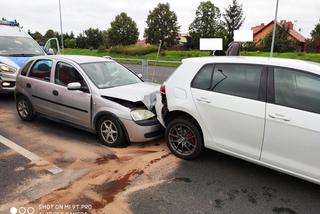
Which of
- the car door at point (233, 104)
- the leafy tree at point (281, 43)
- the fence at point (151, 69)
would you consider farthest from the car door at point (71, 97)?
the leafy tree at point (281, 43)

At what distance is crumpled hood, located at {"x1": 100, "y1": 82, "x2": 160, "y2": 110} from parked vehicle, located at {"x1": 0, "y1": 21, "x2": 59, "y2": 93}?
452 centimetres

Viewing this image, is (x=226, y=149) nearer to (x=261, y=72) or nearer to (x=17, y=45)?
(x=261, y=72)

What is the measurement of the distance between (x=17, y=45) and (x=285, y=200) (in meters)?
9.14

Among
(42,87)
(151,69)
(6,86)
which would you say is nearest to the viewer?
(42,87)

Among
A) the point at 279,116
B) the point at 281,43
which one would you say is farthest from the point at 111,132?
the point at 281,43

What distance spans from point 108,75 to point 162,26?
50287mm

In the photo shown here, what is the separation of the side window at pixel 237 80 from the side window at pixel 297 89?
10.2 inches

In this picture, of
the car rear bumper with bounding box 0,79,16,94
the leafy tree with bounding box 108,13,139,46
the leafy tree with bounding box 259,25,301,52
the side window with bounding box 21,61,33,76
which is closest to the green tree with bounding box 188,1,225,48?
the leafy tree with bounding box 108,13,139,46

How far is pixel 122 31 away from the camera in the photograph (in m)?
55.3

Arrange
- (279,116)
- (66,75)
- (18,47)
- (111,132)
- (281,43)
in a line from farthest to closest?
(281,43)
(18,47)
(66,75)
(111,132)
(279,116)

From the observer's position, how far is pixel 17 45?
395 inches

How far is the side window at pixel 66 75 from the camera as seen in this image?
5.82 meters

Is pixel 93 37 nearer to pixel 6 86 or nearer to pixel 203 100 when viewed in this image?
pixel 6 86

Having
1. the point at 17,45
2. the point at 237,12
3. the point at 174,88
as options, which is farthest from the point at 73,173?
the point at 237,12
